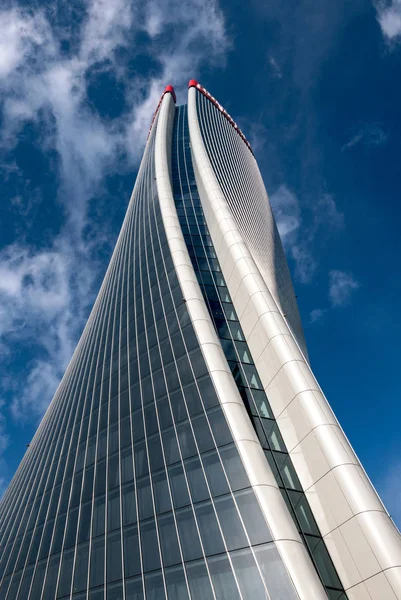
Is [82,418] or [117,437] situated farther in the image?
[82,418]

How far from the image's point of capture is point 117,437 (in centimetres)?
2638

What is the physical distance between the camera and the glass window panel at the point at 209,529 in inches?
655

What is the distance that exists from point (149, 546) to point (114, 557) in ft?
8.75

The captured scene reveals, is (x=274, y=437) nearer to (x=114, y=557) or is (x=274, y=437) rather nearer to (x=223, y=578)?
(x=223, y=578)

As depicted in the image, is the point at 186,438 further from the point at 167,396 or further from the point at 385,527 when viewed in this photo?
the point at 385,527

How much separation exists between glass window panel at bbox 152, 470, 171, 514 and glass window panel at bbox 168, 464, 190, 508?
39cm

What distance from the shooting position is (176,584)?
16.7 m

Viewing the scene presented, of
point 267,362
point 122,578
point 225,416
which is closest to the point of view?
point 122,578

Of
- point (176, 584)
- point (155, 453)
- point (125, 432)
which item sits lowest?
point (176, 584)

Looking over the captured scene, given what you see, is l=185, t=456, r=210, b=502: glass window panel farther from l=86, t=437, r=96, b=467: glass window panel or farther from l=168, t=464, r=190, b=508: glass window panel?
l=86, t=437, r=96, b=467: glass window panel

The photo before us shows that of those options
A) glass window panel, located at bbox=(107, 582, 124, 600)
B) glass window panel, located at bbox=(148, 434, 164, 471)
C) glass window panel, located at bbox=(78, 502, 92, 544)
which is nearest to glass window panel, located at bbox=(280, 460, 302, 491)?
glass window panel, located at bbox=(148, 434, 164, 471)

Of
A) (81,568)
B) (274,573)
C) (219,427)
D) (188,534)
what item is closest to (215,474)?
(219,427)

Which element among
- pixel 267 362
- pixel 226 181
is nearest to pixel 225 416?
pixel 267 362

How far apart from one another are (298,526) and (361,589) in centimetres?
331
